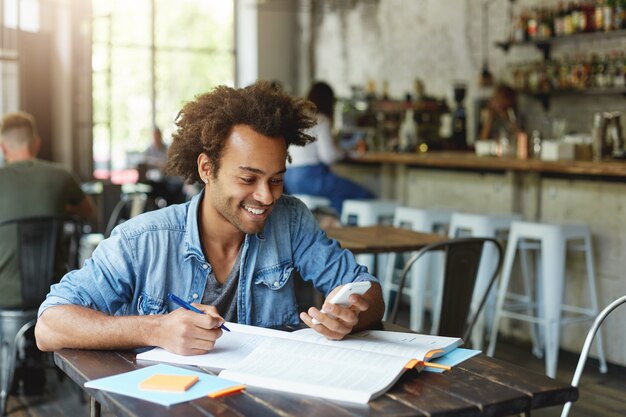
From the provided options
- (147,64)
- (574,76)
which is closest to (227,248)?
(574,76)

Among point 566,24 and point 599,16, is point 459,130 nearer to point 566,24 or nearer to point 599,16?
point 566,24

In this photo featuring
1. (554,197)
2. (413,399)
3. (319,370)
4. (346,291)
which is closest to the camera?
(413,399)

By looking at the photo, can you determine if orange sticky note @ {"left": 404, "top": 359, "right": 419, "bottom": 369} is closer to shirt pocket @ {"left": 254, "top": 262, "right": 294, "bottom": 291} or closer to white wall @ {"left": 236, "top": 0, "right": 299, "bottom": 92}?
shirt pocket @ {"left": 254, "top": 262, "right": 294, "bottom": 291}

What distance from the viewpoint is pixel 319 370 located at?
1.59m

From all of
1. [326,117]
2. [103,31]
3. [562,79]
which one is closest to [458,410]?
[326,117]

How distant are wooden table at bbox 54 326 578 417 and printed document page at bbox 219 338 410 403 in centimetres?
2

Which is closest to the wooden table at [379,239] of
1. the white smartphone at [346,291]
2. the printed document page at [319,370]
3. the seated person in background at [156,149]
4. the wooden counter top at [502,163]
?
the wooden counter top at [502,163]

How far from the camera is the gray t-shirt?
2121 mm

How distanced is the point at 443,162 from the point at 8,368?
2807 millimetres

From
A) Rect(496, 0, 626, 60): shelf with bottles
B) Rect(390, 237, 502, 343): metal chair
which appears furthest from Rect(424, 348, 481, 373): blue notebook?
Rect(496, 0, 626, 60): shelf with bottles

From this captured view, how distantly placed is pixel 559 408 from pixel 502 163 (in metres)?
1.59

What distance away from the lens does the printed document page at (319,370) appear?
1493 millimetres

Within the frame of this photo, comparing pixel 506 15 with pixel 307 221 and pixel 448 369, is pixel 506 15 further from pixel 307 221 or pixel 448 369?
pixel 448 369

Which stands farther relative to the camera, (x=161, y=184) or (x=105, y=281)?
(x=161, y=184)
